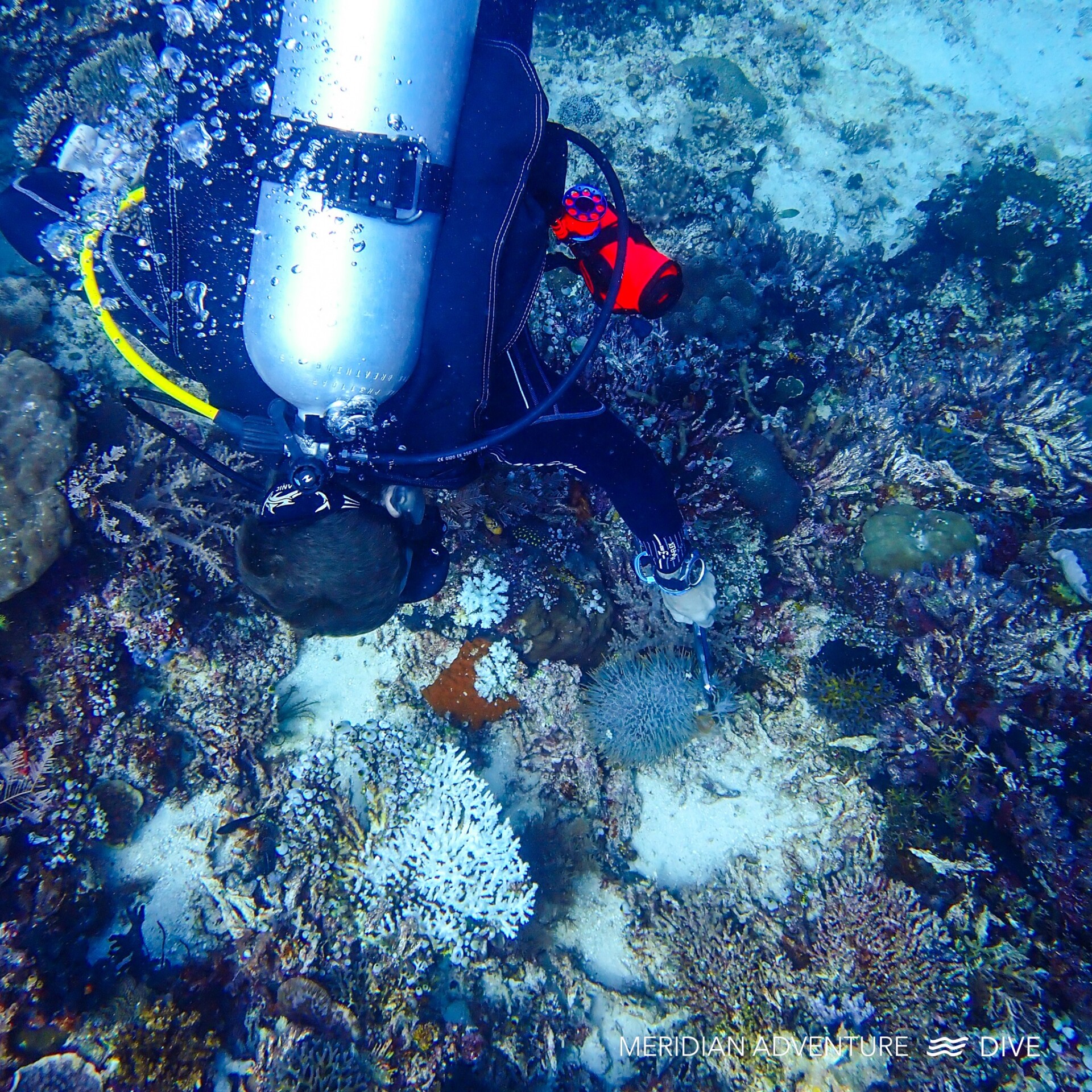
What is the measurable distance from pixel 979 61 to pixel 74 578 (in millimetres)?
11843

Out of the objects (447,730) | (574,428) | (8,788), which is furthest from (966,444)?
(8,788)

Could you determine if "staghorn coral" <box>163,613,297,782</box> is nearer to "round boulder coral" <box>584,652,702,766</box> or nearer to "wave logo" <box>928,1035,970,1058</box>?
"round boulder coral" <box>584,652,702,766</box>

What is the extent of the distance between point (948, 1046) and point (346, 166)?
5.71m

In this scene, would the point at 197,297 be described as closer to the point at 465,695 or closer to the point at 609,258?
the point at 609,258

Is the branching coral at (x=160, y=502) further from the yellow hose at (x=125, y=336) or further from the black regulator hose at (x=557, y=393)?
the black regulator hose at (x=557, y=393)

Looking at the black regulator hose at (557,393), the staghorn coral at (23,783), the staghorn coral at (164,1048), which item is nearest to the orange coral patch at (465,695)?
the black regulator hose at (557,393)

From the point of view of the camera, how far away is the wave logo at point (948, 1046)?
358 centimetres

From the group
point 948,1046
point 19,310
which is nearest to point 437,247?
point 19,310

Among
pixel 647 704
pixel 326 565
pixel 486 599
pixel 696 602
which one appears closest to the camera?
pixel 326 565

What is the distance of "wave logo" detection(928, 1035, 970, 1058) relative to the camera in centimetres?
358

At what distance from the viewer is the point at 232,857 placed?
13.5 feet

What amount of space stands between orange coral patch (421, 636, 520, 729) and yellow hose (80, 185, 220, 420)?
8.20 feet

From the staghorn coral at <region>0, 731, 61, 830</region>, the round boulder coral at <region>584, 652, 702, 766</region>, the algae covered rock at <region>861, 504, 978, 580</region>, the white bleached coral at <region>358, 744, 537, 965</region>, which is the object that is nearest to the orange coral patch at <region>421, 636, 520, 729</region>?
the white bleached coral at <region>358, 744, 537, 965</region>

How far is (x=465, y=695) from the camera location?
4582 mm
